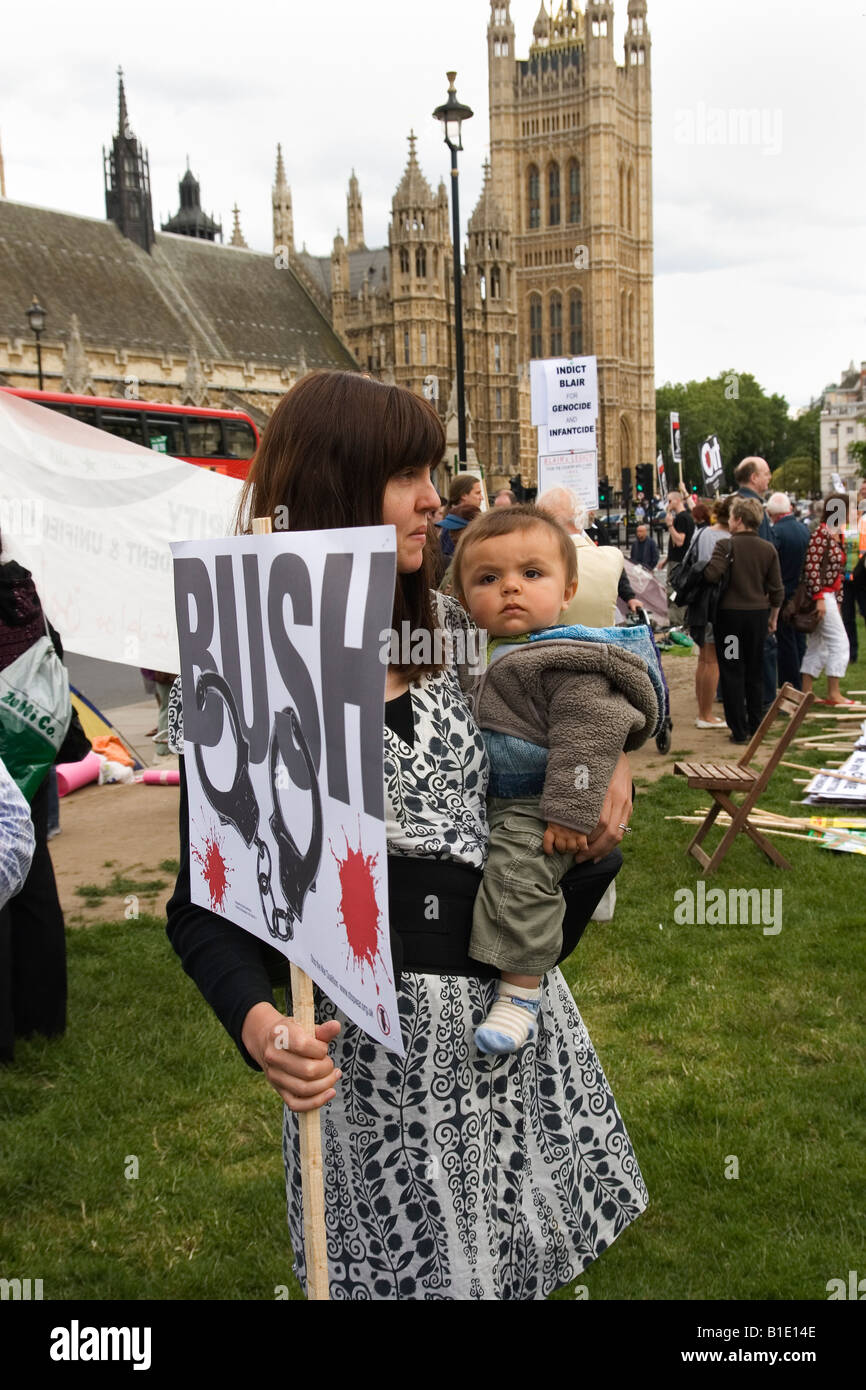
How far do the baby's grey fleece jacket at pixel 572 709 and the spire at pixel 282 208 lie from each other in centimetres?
8039

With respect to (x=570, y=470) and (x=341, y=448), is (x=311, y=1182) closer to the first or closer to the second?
(x=341, y=448)

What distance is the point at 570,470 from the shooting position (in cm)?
1402

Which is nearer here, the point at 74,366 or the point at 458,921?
the point at 458,921

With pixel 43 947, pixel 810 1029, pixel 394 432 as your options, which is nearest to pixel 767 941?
pixel 810 1029

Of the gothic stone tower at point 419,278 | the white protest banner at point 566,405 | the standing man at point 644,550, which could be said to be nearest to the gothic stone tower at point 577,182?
the gothic stone tower at point 419,278

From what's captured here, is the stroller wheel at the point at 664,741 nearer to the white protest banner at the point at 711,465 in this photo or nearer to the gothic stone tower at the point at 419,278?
the white protest banner at the point at 711,465

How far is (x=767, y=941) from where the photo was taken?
588 centimetres

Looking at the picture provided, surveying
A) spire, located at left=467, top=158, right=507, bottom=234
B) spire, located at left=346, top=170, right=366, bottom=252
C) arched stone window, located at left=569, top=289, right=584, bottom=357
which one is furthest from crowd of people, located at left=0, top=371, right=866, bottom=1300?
arched stone window, located at left=569, top=289, right=584, bottom=357

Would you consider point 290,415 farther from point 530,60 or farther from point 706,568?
point 530,60

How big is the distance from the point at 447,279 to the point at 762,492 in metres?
63.3

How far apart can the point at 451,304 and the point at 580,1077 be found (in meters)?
72.7

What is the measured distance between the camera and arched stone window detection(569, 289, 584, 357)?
321ft

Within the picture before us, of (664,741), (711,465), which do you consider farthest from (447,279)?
(664,741)

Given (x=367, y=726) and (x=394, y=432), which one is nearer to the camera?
(x=367, y=726)
